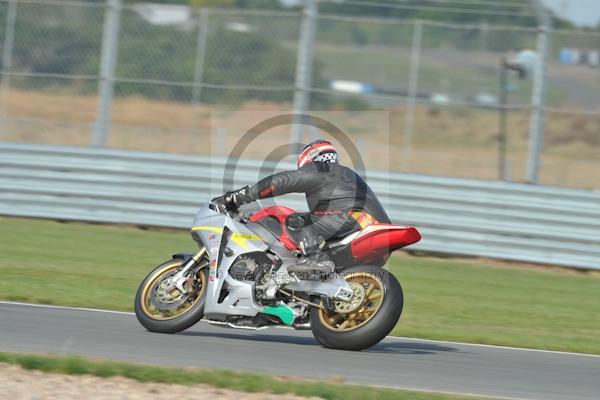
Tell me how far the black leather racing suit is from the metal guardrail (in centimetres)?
651

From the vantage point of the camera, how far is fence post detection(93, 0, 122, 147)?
53.6ft

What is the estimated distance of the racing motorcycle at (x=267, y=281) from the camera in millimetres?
8289

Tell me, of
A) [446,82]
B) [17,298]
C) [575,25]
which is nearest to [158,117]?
[446,82]

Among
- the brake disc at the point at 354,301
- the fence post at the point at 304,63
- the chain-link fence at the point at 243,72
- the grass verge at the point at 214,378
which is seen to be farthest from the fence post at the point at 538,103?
the grass verge at the point at 214,378

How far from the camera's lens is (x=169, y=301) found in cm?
869

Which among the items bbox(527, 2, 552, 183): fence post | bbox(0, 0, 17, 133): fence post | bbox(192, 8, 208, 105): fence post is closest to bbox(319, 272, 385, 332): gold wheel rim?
bbox(527, 2, 552, 183): fence post

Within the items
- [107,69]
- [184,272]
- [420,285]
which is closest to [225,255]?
[184,272]

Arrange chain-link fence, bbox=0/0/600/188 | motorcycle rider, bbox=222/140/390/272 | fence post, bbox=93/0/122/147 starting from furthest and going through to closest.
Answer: chain-link fence, bbox=0/0/600/188 → fence post, bbox=93/0/122/147 → motorcycle rider, bbox=222/140/390/272

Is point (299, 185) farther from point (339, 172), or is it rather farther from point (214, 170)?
point (214, 170)

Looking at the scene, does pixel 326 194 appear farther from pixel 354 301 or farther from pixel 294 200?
pixel 294 200

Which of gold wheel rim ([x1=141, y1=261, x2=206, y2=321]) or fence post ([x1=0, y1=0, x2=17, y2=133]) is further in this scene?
fence post ([x1=0, y1=0, x2=17, y2=133])

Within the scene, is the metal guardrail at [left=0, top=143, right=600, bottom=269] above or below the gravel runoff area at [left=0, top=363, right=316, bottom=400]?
above

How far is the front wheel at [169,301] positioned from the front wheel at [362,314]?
0.93 meters

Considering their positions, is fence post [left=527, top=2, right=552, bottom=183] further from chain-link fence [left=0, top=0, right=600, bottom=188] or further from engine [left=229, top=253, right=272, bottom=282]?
engine [left=229, top=253, right=272, bottom=282]
